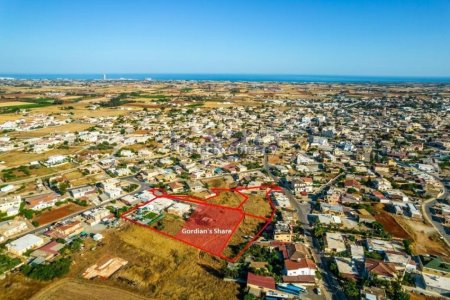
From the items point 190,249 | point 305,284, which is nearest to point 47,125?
point 190,249

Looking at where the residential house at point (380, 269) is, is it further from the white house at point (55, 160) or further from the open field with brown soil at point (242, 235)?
the white house at point (55, 160)

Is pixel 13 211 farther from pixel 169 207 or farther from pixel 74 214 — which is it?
pixel 169 207

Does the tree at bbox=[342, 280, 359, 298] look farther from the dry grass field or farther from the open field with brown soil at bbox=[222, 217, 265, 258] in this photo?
the open field with brown soil at bbox=[222, 217, 265, 258]

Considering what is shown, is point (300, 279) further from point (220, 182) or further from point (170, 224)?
point (220, 182)

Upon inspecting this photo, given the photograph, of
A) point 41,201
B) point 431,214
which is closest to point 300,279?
point 431,214

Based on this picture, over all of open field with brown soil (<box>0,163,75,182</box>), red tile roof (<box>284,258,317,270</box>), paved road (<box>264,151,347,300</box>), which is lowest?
paved road (<box>264,151,347,300</box>)

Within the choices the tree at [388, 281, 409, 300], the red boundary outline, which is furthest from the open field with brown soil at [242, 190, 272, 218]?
the tree at [388, 281, 409, 300]

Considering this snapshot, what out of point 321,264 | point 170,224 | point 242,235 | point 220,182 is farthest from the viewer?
point 220,182
